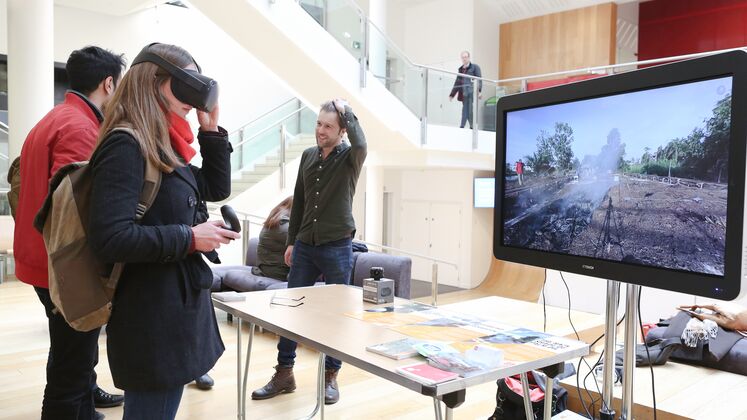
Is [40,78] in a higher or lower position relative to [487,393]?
higher

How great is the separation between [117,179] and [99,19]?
1020cm

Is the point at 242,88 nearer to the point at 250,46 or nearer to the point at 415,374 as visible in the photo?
the point at 250,46

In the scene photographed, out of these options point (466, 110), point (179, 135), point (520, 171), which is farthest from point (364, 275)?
point (466, 110)

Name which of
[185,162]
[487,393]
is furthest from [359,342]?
[487,393]

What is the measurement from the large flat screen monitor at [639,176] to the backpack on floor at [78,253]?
1138mm

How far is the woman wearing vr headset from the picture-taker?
1.34 metres

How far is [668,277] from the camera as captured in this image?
1.46 m

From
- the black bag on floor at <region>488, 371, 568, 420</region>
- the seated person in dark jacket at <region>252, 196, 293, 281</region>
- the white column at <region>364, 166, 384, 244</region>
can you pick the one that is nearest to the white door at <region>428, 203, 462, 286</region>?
the white column at <region>364, 166, 384, 244</region>

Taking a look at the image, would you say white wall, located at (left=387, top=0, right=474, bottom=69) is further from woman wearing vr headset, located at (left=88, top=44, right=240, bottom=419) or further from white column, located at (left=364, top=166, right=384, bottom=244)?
woman wearing vr headset, located at (left=88, top=44, right=240, bottom=419)

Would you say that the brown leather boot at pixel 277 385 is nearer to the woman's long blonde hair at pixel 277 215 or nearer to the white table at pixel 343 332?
the white table at pixel 343 332

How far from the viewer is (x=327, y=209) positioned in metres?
3.15

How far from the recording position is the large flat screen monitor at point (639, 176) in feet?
4.47

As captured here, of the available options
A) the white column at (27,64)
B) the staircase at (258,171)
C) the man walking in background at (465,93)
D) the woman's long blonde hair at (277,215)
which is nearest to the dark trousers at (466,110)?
the man walking in background at (465,93)

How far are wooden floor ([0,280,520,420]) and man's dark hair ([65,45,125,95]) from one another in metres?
1.73
